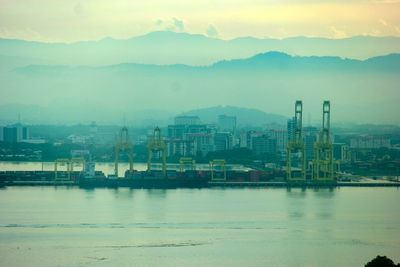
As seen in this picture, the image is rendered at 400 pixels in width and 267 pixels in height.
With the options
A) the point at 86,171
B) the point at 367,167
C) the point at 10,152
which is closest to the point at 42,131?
the point at 10,152

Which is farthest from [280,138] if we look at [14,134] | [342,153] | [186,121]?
[186,121]

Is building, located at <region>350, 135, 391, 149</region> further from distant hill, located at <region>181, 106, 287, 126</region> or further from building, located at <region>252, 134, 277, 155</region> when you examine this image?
distant hill, located at <region>181, 106, 287, 126</region>

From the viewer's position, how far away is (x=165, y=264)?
14.2 meters

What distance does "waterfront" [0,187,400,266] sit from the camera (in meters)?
14.8

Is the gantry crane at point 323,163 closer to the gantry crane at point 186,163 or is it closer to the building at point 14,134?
the gantry crane at point 186,163

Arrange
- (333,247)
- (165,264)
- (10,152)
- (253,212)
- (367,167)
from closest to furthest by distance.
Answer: (165,264) < (333,247) < (253,212) < (367,167) < (10,152)

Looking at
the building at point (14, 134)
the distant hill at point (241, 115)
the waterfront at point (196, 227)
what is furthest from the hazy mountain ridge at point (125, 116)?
the waterfront at point (196, 227)

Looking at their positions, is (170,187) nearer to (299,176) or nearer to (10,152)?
(299,176)

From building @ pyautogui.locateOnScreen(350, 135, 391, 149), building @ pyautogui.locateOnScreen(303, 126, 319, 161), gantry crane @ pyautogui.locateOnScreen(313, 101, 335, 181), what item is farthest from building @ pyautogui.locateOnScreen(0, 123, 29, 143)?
gantry crane @ pyautogui.locateOnScreen(313, 101, 335, 181)

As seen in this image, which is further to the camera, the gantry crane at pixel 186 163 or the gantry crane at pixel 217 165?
the gantry crane at pixel 186 163

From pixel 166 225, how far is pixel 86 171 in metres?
7.58

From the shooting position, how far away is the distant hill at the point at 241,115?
53.5 metres

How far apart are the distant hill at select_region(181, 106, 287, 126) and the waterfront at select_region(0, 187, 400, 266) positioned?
30.1 metres

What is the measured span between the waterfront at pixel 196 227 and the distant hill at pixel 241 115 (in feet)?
98.7
